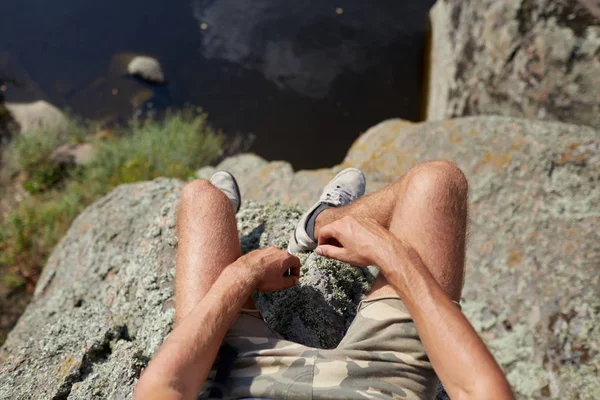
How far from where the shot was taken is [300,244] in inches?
93.5

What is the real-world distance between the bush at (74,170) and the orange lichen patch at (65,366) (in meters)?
2.58

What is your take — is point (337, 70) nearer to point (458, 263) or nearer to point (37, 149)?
point (37, 149)

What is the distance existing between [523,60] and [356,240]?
10.9ft

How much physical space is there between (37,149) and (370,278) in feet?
15.8

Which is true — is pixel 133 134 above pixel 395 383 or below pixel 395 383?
below

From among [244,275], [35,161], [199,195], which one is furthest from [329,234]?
[35,161]

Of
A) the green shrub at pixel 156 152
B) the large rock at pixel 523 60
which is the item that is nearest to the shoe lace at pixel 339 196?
the green shrub at pixel 156 152

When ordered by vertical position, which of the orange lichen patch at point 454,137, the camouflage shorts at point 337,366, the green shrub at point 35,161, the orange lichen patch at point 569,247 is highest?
the orange lichen patch at point 454,137

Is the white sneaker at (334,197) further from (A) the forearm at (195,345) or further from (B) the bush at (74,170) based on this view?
(B) the bush at (74,170)

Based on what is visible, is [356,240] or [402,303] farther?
[356,240]

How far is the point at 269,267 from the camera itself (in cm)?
198

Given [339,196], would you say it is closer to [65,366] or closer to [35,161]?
[65,366]

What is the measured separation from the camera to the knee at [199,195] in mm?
2227

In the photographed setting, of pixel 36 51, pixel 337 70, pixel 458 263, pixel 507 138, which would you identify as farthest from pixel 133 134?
pixel 458 263
